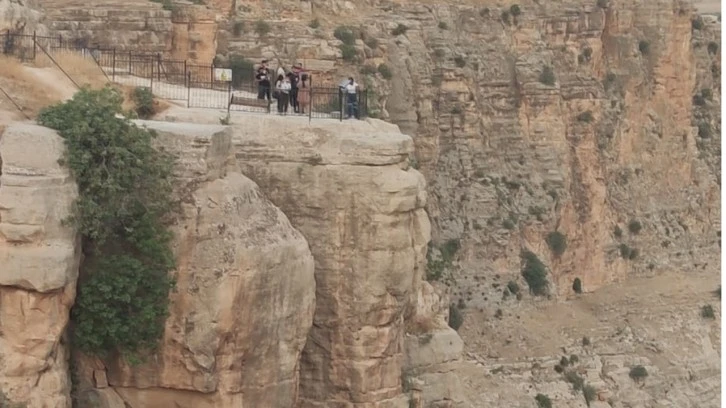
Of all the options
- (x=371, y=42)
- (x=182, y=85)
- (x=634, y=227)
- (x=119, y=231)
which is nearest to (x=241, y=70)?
(x=371, y=42)

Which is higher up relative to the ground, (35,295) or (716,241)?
(35,295)

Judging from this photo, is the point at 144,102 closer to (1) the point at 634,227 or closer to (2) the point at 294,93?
(2) the point at 294,93

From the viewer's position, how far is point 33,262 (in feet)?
106

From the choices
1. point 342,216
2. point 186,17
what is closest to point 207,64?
point 186,17

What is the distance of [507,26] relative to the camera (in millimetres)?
60750

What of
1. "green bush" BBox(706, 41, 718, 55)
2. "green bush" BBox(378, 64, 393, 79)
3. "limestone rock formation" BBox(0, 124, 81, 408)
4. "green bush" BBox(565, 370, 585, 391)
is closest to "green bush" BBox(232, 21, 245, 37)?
"green bush" BBox(378, 64, 393, 79)

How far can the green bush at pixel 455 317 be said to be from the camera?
185 feet

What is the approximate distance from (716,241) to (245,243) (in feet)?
118

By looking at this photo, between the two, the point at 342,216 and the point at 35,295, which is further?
the point at 342,216

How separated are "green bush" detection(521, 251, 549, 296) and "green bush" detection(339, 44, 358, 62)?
9.26 m

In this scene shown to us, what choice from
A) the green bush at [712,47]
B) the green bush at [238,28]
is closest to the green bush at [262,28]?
the green bush at [238,28]

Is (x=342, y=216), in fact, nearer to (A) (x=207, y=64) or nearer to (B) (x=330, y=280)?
(B) (x=330, y=280)

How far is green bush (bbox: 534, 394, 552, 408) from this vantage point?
5553 centimetres

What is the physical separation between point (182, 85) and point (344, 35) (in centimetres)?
1302
